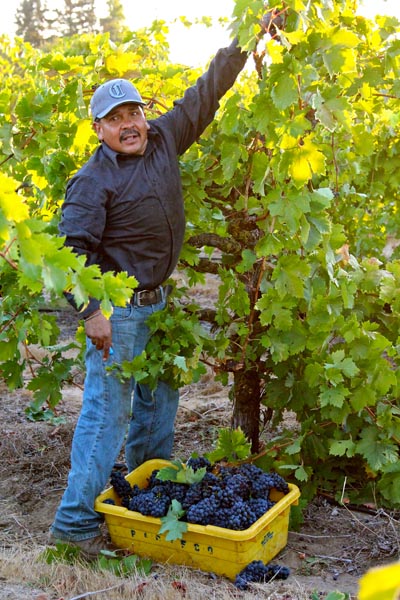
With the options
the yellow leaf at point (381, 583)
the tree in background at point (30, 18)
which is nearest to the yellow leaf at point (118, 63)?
the yellow leaf at point (381, 583)

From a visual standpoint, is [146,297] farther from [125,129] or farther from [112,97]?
[112,97]

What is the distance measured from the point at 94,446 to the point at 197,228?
1288 mm

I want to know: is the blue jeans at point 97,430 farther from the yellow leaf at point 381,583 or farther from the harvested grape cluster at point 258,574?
the yellow leaf at point 381,583

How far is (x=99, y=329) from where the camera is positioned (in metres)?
3.16

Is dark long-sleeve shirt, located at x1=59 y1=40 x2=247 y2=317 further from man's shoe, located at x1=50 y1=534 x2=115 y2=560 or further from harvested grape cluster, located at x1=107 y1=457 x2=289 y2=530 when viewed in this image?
man's shoe, located at x1=50 y1=534 x2=115 y2=560

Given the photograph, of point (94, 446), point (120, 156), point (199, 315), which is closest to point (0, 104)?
point (120, 156)

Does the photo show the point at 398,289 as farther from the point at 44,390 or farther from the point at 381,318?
the point at 44,390

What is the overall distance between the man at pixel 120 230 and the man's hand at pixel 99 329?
0.05 meters

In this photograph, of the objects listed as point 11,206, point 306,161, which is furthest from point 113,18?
point 11,206

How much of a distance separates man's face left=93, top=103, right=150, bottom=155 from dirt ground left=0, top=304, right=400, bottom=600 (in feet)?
5.83

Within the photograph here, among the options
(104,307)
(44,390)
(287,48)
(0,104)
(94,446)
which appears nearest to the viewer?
(104,307)

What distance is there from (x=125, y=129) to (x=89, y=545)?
1805 mm

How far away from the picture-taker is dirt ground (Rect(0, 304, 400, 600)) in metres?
2.98

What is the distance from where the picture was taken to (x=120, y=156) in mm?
3406
